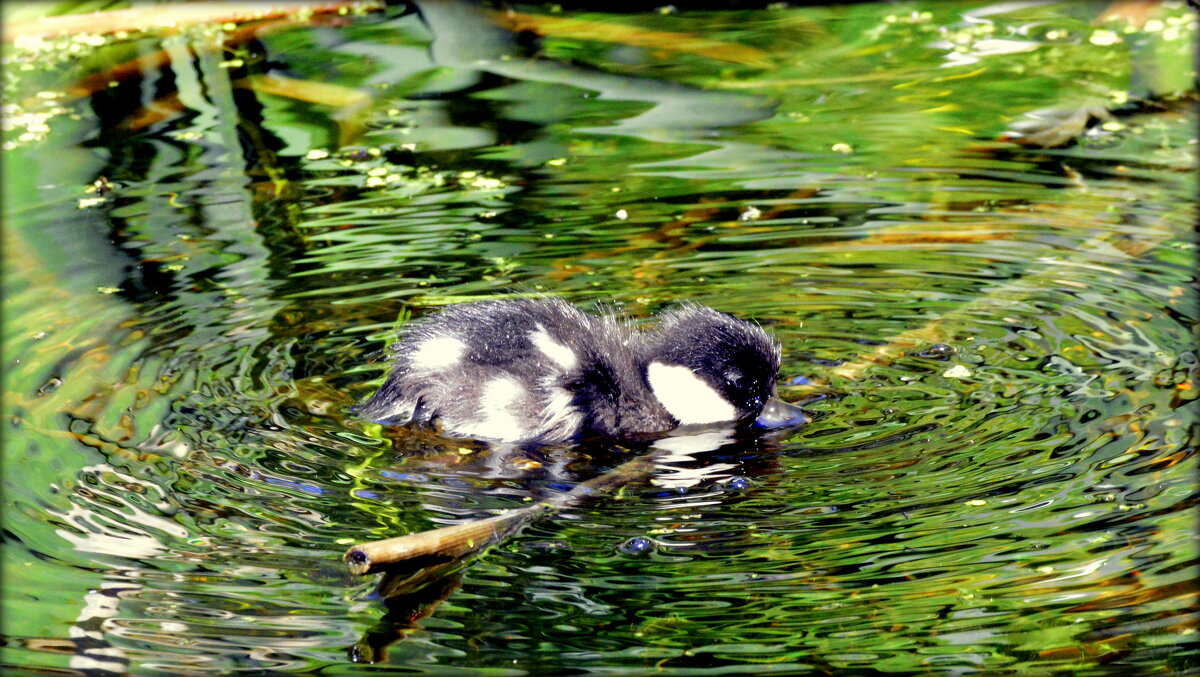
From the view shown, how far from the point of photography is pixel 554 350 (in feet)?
15.1

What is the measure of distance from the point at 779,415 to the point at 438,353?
1.12 m

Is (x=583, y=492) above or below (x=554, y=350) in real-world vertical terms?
below

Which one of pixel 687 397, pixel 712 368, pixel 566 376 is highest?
pixel 566 376

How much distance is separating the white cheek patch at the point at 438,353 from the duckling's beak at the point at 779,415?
3.25 feet

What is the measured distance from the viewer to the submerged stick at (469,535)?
332cm

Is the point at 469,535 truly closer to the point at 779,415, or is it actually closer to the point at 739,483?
the point at 739,483

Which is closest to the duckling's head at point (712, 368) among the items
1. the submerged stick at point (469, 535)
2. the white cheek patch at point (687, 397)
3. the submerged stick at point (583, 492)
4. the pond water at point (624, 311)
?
the white cheek patch at point (687, 397)

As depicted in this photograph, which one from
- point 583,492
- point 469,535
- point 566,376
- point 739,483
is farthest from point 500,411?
point 469,535

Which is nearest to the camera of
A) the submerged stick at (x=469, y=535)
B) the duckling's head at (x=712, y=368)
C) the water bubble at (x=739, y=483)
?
the submerged stick at (x=469, y=535)

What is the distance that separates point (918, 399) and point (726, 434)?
0.63 m

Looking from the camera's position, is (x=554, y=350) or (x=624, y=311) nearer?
(x=554, y=350)

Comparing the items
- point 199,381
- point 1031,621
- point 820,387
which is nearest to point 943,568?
point 1031,621

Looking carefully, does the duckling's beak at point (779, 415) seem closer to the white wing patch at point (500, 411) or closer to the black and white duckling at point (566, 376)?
the black and white duckling at point (566, 376)

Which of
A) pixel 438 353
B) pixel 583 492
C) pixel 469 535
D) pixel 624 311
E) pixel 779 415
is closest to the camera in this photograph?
pixel 469 535
